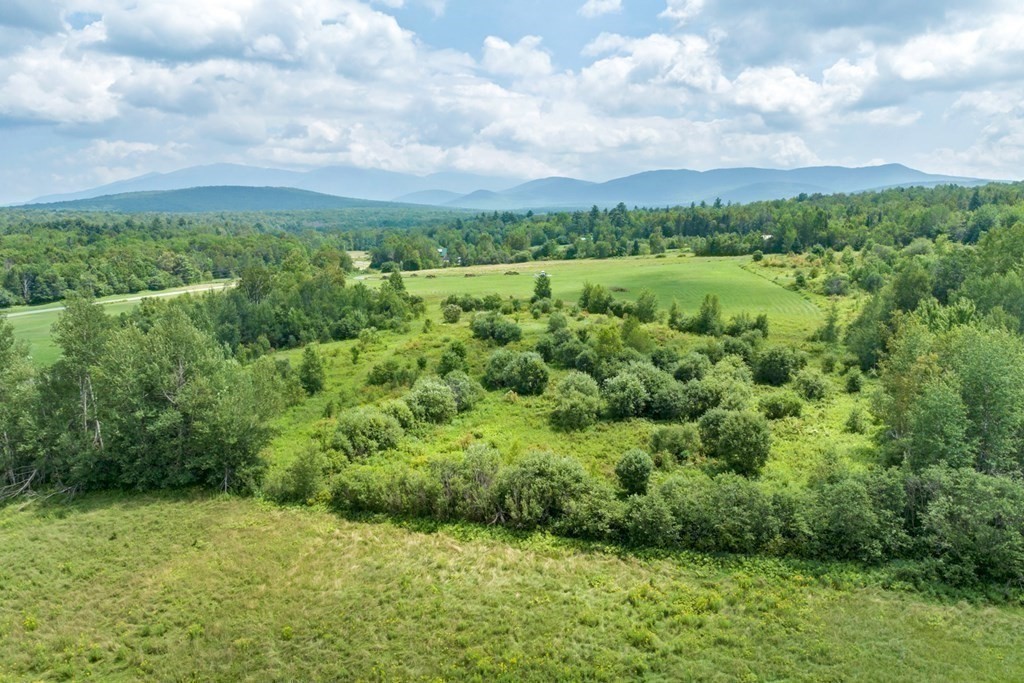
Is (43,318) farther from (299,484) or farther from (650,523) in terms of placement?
(650,523)

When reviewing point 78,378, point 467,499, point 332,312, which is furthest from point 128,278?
point 467,499

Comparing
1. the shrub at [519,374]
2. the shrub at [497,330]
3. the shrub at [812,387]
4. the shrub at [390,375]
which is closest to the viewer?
the shrub at [812,387]

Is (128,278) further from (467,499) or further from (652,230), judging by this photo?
(652,230)

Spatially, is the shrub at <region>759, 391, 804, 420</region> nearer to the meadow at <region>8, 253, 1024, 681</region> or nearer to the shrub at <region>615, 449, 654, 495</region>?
the meadow at <region>8, 253, 1024, 681</region>

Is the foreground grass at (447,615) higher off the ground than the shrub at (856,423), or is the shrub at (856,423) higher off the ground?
the shrub at (856,423)

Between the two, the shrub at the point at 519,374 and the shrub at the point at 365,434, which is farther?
the shrub at the point at 519,374

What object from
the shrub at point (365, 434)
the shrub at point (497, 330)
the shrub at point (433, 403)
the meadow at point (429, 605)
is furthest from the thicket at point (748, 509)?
the shrub at point (497, 330)

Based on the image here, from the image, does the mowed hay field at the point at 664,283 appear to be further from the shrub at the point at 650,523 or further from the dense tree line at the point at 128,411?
the dense tree line at the point at 128,411

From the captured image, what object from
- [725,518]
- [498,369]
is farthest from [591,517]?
[498,369]
